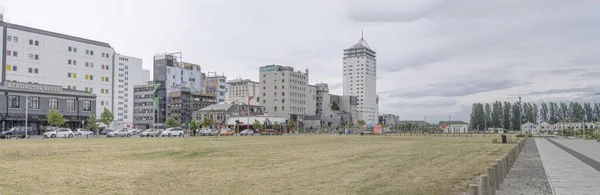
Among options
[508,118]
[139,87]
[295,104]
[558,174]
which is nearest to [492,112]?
[508,118]

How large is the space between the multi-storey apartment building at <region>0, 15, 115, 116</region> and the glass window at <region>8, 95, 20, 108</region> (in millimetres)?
16114

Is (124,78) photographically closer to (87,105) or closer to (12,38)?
(12,38)

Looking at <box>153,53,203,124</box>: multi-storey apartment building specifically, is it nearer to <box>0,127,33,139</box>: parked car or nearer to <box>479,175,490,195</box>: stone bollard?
<box>0,127,33,139</box>: parked car

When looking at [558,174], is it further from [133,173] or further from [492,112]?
[492,112]

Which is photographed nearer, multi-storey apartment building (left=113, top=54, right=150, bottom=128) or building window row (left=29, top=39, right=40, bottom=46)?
building window row (left=29, top=39, right=40, bottom=46)

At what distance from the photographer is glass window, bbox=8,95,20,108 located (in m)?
80.9

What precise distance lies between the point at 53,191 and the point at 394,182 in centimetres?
984

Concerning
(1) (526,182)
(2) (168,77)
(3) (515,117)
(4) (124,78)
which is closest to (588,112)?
(3) (515,117)

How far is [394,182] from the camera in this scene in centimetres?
1496

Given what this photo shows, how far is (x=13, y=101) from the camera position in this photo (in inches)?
3206

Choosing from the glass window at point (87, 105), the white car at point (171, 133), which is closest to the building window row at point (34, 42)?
the glass window at point (87, 105)

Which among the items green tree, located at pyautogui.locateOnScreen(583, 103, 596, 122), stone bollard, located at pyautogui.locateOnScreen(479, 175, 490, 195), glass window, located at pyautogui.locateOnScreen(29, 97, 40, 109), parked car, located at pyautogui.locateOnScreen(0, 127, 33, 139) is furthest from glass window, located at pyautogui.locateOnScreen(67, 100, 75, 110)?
green tree, located at pyautogui.locateOnScreen(583, 103, 596, 122)

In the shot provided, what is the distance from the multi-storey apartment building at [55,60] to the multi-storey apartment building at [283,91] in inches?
2860

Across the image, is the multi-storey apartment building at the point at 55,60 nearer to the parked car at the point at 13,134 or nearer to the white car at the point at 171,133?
the parked car at the point at 13,134
